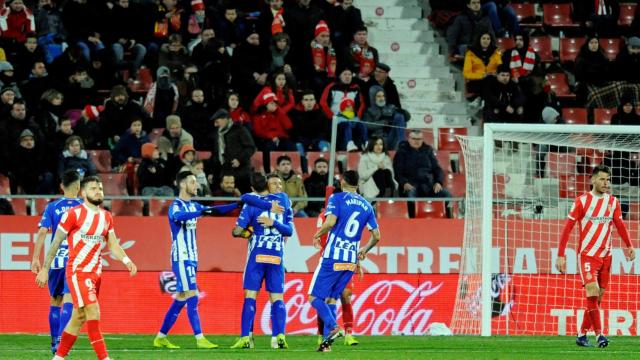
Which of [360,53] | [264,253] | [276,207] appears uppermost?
[360,53]

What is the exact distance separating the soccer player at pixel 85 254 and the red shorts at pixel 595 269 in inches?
219

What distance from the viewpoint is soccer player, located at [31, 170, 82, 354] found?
13.4m

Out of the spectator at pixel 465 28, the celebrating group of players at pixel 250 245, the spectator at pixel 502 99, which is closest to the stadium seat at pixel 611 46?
the spectator at pixel 465 28

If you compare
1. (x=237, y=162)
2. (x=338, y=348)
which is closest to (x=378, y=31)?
(x=237, y=162)

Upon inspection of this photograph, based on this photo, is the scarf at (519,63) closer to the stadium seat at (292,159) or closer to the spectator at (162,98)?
the stadium seat at (292,159)

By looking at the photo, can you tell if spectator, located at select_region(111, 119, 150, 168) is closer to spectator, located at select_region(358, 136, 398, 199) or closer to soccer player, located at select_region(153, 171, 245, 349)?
spectator, located at select_region(358, 136, 398, 199)

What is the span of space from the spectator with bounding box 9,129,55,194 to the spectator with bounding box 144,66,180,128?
2279 millimetres

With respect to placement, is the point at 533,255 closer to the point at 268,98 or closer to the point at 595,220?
the point at 595,220

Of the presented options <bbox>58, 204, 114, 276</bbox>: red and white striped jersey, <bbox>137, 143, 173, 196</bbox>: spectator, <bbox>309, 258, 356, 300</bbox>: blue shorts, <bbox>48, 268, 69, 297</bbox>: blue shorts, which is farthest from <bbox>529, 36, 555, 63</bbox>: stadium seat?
<bbox>58, 204, 114, 276</bbox>: red and white striped jersey

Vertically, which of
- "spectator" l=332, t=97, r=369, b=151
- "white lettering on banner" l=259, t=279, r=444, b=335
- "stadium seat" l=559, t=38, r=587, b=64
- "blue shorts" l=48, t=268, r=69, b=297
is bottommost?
"white lettering on banner" l=259, t=279, r=444, b=335

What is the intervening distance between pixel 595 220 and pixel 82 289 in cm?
616

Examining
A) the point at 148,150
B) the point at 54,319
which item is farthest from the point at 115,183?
the point at 54,319

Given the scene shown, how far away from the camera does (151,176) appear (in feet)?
61.5

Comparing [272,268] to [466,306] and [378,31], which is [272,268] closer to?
[466,306]
